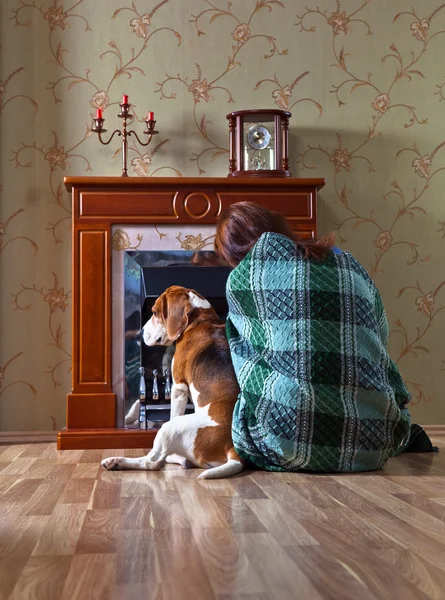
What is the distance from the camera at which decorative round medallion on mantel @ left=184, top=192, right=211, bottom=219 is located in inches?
134

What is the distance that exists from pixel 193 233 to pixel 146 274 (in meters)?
0.28

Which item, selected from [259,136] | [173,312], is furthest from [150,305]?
[259,136]

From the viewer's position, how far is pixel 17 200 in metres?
3.66

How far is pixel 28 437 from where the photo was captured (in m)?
3.58

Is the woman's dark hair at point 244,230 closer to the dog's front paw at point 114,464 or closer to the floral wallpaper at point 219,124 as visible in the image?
the dog's front paw at point 114,464

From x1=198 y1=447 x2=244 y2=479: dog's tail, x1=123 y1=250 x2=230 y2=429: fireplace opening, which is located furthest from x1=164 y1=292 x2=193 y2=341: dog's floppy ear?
x1=198 y1=447 x2=244 y2=479: dog's tail

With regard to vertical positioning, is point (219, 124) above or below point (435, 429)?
above

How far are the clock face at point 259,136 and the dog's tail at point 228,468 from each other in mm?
1654

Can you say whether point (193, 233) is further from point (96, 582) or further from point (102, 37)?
point (96, 582)

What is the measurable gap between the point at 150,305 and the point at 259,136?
943 millimetres

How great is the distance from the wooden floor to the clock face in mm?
1750

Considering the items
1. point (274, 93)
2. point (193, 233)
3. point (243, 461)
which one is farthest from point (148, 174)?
point (243, 461)

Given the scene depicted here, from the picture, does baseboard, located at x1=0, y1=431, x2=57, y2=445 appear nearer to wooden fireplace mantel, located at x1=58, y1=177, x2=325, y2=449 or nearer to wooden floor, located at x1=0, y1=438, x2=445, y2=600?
wooden fireplace mantel, located at x1=58, y1=177, x2=325, y2=449

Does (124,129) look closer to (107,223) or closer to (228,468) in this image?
(107,223)
